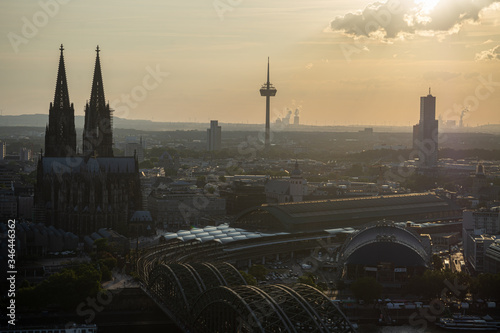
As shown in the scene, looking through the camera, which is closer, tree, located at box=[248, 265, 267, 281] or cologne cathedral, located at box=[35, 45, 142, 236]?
tree, located at box=[248, 265, 267, 281]

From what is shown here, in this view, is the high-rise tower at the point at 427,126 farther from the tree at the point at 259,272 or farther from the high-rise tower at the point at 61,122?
the tree at the point at 259,272

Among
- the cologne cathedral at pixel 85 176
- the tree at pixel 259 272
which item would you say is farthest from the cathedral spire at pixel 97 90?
the tree at pixel 259 272

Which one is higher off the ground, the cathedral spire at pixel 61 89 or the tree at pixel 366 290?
the cathedral spire at pixel 61 89

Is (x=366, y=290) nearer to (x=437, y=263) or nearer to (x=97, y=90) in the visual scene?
(x=437, y=263)

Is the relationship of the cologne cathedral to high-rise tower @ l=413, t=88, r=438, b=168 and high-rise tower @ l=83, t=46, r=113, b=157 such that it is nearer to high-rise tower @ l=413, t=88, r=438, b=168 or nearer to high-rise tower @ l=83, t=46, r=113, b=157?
high-rise tower @ l=83, t=46, r=113, b=157

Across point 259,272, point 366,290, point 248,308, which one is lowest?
point 366,290

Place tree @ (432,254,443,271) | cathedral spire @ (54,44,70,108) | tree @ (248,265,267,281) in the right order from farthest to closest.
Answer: cathedral spire @ (54,44,70,108), tree @ (432,254,443,271), tree @ (248,265,267,281)

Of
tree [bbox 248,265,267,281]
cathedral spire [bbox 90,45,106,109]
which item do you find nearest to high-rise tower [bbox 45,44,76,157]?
cathedral spire [bbox 90,45,106,109]

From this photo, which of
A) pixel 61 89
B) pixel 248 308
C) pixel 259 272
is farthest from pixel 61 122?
pixel 248 308
